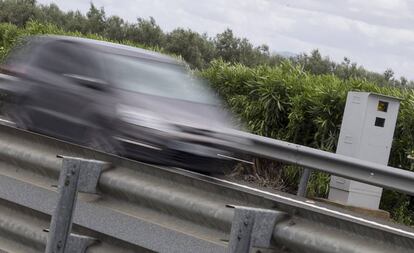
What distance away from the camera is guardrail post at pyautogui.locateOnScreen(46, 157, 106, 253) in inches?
159

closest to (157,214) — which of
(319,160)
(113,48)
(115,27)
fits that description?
(319,160)

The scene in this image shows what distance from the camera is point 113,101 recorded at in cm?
885

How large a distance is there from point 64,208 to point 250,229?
1052 mm

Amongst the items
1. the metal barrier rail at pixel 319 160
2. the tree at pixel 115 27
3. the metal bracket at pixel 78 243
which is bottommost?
the metal bracket at pixel 78 243

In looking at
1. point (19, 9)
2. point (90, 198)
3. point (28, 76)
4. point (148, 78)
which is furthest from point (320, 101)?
point (19, 9)

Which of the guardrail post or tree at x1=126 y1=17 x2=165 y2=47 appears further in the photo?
tree at x1=126 y1=17 x2=165 y2=47

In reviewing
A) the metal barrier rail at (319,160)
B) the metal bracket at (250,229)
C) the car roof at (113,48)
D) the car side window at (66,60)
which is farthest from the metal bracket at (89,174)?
the car roof at (113,48)

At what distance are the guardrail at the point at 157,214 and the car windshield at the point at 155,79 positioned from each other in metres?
4.52

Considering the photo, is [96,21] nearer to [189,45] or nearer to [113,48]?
[189,45]

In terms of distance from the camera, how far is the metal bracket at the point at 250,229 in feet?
11.3

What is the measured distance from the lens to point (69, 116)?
352 inches

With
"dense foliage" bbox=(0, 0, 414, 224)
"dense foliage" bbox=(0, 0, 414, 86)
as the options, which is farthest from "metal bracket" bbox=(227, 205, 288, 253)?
"dense foliage" bbox=(0, 0, 414, 86)

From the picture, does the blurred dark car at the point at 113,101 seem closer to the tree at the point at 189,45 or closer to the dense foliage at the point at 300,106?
the dense foliage at the point at 300,106

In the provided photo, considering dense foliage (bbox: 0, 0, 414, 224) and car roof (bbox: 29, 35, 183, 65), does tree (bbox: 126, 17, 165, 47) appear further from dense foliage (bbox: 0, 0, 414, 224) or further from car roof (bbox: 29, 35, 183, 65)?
car roof (bbox: 29, 35, 183, 65)
